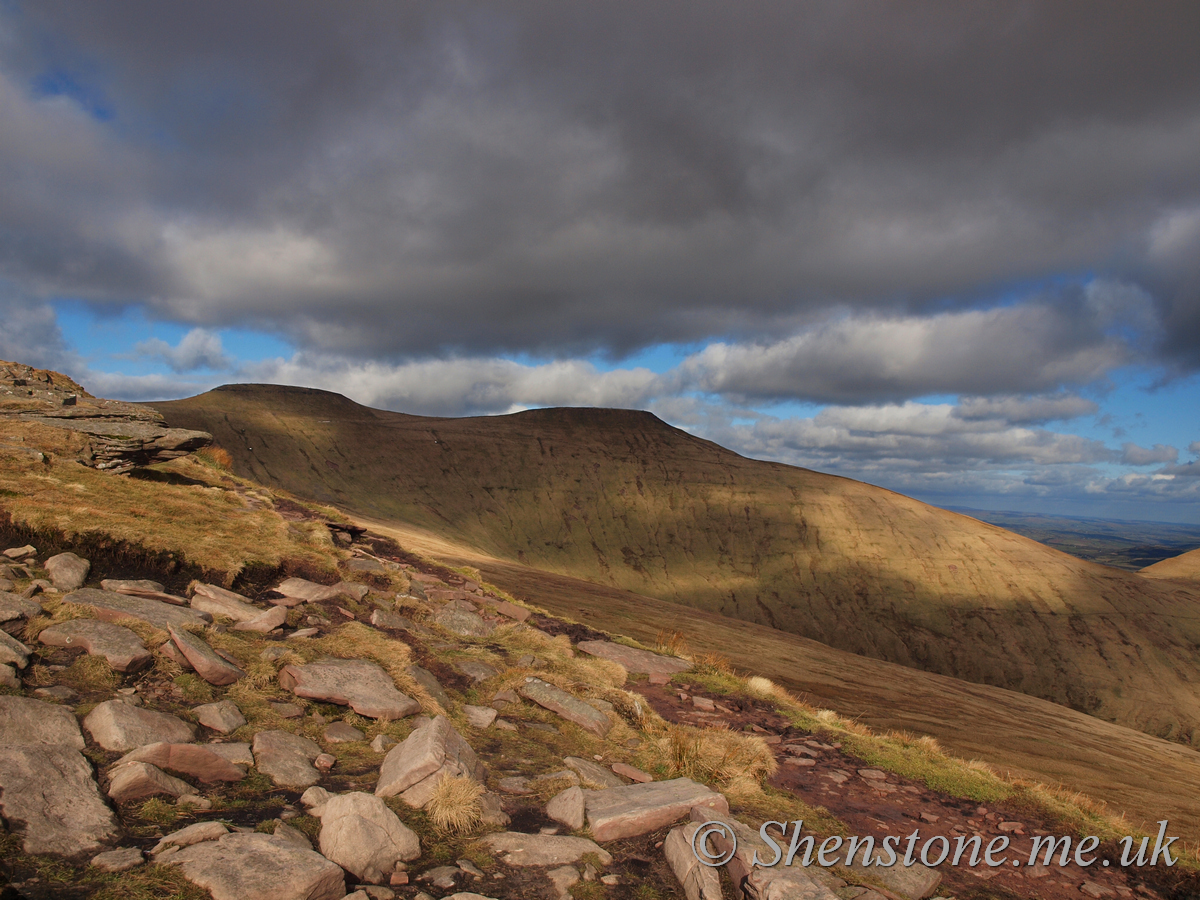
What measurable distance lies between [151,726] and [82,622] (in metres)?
2.96

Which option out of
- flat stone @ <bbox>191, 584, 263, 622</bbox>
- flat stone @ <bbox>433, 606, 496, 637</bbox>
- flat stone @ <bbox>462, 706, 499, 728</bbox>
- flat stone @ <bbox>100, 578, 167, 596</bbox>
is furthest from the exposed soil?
flat stone @ <bbox>100, 578, 167, 596</bbox>

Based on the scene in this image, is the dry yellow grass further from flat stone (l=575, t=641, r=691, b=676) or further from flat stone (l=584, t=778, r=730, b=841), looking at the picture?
flat stone (l=575, t=641, r=691, b=676)

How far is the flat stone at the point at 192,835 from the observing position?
5.33 meters

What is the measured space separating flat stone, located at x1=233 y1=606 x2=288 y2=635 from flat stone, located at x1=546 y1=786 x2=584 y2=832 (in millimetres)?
6337

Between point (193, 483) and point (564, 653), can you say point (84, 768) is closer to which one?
point (564, 653)

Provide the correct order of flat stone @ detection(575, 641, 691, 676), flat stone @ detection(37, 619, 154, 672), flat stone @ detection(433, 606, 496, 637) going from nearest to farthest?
flat stone @ detection(37, 619, 154, 672)
flat stone @ detection(433, 606, 496, 637)
flat stone @ detection(575, 641, 691, 676)

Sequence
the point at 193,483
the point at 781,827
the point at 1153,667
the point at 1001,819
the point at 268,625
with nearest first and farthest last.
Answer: the point at 781,827
the point at 1001,819
the point at 268,625
the point at 193,483
the point at 1153,667

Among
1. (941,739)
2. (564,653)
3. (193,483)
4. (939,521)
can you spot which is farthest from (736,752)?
(939,521)

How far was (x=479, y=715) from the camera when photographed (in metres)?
10.4

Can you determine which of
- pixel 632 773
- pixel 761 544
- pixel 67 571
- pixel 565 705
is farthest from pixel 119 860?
pixel 761 544

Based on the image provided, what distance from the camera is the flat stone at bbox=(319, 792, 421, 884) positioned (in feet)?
18.6

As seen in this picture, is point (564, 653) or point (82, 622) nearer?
point (82, 622)

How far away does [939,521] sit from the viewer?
118 meters

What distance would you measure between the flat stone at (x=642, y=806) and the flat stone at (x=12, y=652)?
23.7 ft
